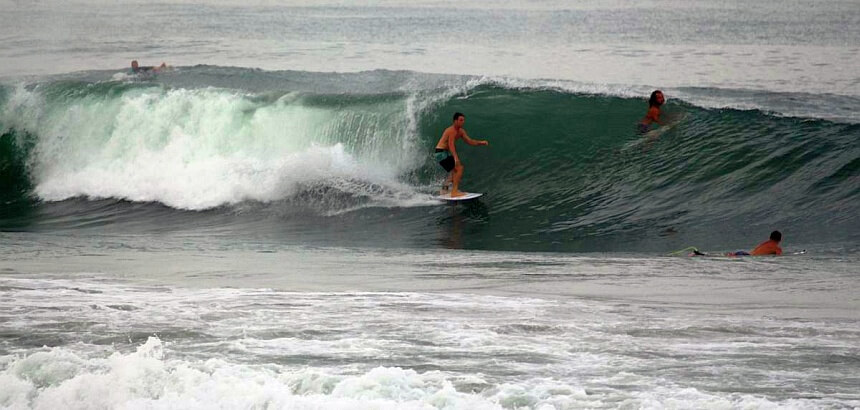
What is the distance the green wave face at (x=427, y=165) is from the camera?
44.8 feet

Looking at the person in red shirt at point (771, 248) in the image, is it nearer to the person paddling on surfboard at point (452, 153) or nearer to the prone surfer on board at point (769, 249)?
the prone surfer on board at point (769, 249)

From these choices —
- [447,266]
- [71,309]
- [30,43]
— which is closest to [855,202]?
[447,266]

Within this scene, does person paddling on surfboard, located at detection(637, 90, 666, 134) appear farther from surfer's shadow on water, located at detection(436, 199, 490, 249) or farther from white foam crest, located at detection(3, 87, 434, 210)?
white foam crest, located at detection(3, 87, 434, 210)

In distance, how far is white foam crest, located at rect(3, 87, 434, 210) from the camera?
16.5 m

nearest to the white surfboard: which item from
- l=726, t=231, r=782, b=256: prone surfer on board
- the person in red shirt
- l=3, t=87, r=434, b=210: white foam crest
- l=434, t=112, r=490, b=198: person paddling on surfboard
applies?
l=434, t=112, r=490, b=198: person paddling on surfboard

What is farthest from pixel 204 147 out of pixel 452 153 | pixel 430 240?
pixel 430 240

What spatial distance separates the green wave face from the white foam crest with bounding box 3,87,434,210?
0.13 ft

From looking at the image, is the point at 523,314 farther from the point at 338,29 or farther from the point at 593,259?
the point at 338,29

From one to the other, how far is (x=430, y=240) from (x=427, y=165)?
3512 millimetres

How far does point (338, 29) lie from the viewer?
A: 51531mm

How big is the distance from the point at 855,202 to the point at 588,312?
7317mm

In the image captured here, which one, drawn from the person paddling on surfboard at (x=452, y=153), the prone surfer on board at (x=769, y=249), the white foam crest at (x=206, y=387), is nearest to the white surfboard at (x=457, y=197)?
the person paddling on surfboard at (x=452, y=153)

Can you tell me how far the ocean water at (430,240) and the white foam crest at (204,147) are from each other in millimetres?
56

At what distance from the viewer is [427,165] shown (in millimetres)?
16594
